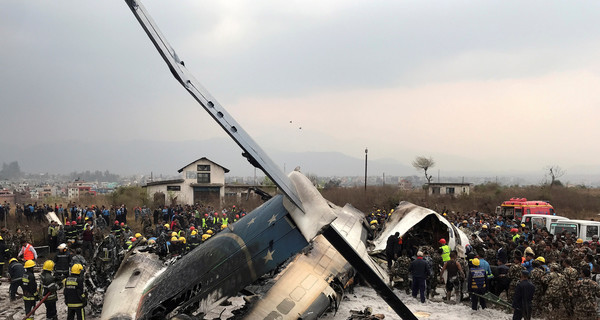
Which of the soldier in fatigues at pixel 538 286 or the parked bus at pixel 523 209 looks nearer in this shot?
the soldier in fatigues at pixel 538 286

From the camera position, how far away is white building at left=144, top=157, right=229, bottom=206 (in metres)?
43.8

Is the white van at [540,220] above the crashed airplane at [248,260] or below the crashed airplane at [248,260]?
below

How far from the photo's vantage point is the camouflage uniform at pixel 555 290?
9.84m

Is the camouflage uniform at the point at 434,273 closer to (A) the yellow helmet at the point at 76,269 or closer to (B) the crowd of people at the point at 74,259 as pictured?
(B) the crowd of people at the point at 74,259

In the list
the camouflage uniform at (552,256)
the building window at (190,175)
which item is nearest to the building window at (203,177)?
the building window at (190,175)

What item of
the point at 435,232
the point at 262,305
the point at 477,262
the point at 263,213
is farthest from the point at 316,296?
the point at 435,232

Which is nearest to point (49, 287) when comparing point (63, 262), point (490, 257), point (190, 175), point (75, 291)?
point (75, 291)

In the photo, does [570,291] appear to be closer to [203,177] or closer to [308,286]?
[308,286]

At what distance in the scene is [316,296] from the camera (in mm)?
8914

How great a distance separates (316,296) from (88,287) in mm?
6947

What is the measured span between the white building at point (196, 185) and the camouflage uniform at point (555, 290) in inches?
1402

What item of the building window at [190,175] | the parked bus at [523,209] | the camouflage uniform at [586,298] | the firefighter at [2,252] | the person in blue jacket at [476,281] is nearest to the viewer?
the camouflage uniform at [586,298]

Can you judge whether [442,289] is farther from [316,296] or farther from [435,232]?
[316,296]

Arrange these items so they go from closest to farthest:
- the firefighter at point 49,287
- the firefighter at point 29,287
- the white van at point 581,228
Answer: the firefighter at point 49,287 → the firefighter at point 29,287 → the white van at point 581,228
